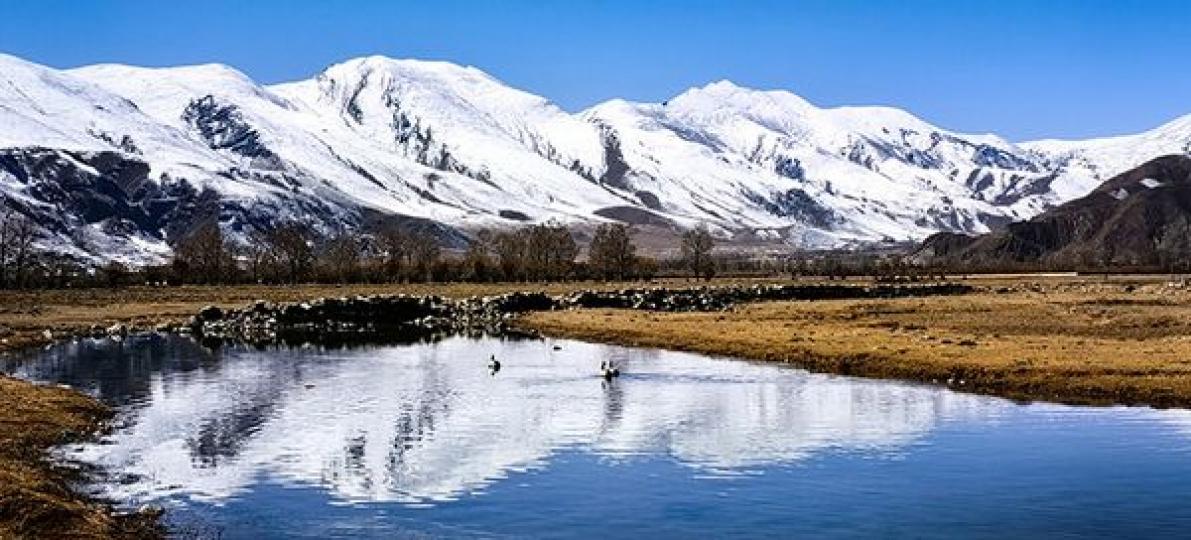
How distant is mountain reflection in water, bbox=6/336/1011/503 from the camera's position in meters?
39.0

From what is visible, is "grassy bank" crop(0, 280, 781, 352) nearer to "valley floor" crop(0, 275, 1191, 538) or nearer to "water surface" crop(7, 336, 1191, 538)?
"valley floor" crop(0, 275, 1191, 538)

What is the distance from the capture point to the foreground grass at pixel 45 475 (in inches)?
1129

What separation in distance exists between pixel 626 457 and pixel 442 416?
40.5 ft

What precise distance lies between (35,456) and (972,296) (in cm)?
11719

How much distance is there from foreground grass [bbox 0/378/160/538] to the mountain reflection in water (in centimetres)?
165

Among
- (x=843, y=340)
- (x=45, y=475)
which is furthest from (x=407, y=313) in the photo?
(x=45, y=475)

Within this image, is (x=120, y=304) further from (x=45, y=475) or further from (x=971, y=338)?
(x=45, y=475)

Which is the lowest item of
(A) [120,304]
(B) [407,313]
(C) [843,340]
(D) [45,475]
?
(D) [45,475]

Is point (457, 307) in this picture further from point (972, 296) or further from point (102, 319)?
point (972, 296)

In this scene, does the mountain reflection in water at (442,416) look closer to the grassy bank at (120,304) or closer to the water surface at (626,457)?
the water surface at (626,457)

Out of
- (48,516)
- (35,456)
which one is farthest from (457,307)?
(48,516)

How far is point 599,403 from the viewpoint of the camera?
55219 millimetres

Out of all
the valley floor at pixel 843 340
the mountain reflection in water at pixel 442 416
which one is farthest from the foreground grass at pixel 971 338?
the mountain reflection in water at pixel 442 416

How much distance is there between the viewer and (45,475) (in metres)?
35.4
